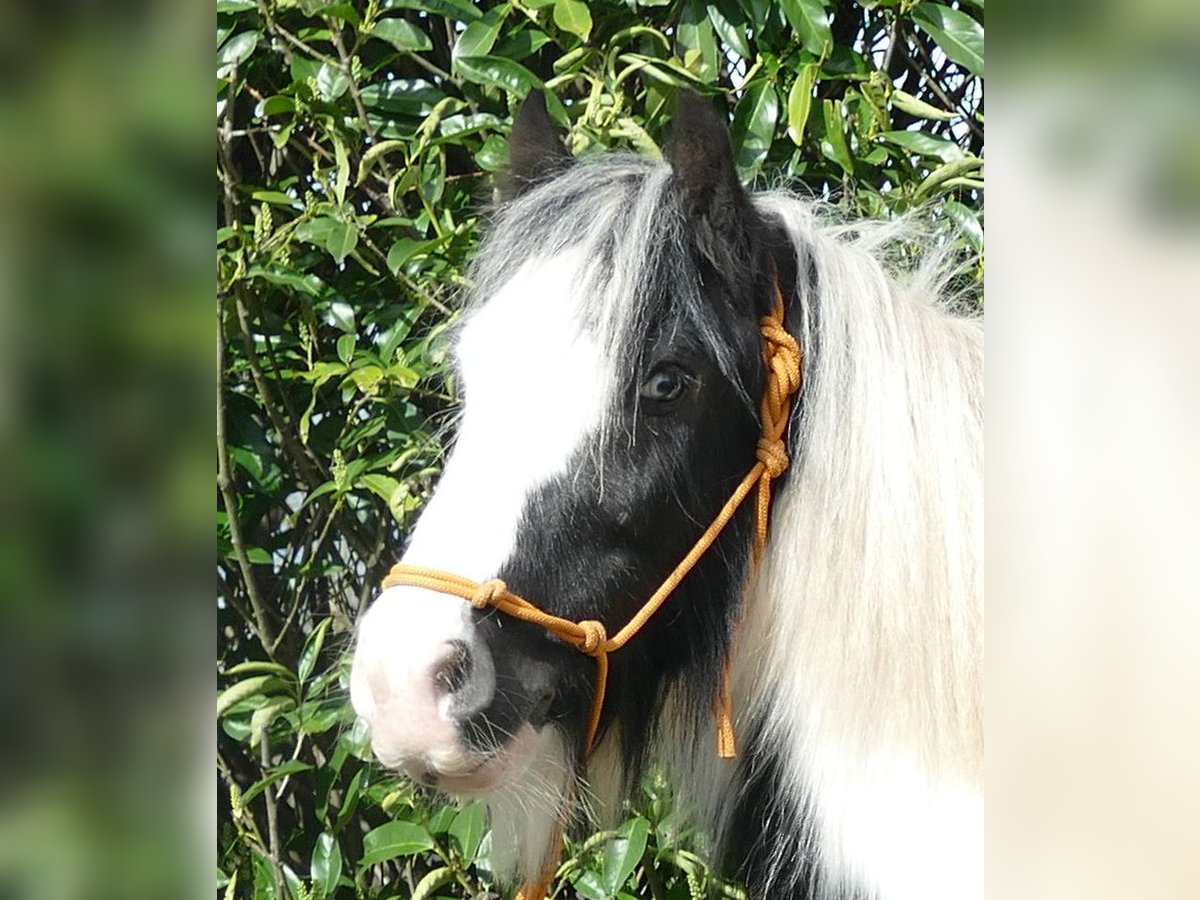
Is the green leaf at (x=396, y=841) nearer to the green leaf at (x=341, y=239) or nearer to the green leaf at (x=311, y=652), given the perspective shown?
the green leaf at (x=311, y=652)

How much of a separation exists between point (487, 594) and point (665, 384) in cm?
24

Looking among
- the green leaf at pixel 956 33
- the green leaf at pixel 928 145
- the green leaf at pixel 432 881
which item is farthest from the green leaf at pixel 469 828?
the green leaf at pixel 956 33

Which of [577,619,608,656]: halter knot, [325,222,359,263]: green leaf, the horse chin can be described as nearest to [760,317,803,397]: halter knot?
[577,619,608,656]: halter knot

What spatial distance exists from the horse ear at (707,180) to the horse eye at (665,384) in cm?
11

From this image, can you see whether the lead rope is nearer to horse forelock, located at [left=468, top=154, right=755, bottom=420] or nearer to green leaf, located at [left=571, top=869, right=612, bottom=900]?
horse forelock, located at [left=468, top=154, right=755, bottom=420]

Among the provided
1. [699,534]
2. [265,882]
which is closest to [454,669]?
[699,534]

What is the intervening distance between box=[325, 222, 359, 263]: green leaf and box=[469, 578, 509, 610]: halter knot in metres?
0.63

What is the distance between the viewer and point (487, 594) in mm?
897

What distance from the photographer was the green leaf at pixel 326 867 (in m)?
1.47

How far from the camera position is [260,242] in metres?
1.47

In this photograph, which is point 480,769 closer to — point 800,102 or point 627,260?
point 627,260
